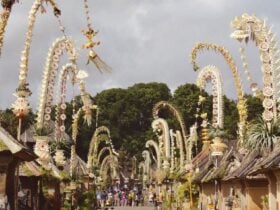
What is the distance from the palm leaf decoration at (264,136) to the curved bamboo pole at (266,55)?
0.35 m

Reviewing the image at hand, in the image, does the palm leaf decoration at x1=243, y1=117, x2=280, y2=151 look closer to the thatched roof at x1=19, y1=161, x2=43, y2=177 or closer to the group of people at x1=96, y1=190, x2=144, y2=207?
the thatched roof at x1=19, y1=161, x2=43, y2=177

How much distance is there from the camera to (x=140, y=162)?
12394 cm

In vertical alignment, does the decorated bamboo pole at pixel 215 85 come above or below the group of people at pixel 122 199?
above

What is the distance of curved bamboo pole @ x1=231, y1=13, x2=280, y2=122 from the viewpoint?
32938 mm

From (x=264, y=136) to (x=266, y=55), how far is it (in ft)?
13.6

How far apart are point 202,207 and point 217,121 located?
1149cm

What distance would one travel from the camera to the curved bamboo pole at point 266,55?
32.9 meters

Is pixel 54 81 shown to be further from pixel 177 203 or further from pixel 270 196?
pixel 177 203

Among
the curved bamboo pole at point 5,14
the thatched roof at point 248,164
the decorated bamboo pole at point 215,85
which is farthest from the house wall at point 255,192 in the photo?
the curved bamboo pole at point 5,14

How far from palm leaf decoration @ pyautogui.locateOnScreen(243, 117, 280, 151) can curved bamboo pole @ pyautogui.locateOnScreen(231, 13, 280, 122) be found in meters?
0.35

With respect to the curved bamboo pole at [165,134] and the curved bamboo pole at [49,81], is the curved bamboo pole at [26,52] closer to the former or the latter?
the curved bamboo pole at [49,81]

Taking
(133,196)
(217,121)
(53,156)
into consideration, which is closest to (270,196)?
(217,121)

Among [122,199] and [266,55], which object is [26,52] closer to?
[266,55]

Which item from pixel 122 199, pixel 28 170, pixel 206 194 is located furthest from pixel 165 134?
pixel 28 170
